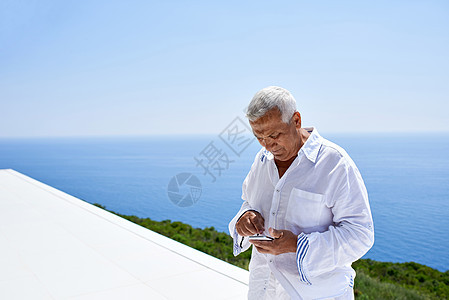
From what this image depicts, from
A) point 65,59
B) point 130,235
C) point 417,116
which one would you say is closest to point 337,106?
point 417,116

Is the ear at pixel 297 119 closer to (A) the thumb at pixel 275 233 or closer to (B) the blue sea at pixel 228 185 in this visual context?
(A) the thumb at pixel 275 233

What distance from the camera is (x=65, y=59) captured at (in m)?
34.5

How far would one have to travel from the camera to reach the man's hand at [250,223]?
116 cm

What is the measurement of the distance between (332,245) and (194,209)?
69.8ft

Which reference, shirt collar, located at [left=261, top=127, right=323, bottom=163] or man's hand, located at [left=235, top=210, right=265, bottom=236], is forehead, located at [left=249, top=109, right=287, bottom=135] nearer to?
shirt collar, located at [left=261, top=127, right=323, bottom=163]

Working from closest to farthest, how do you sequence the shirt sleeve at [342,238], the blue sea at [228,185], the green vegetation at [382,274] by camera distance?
the shirt sleeve at [342,238] → the green vegetation at [382,274] → the blue sea at [228,185]

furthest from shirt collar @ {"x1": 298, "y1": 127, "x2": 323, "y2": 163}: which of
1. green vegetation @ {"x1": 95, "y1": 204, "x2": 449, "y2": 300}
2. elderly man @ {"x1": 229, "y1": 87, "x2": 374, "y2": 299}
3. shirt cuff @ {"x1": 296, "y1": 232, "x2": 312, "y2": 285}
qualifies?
green vegetation @ {"x1": 95, "y1": 204, "x2": 449, "y2": 300}

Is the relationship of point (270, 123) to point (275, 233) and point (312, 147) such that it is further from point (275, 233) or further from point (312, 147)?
point (275, 233)

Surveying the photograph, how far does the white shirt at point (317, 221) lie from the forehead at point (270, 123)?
105 mm

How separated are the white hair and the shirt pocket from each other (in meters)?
0.21

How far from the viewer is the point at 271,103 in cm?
106


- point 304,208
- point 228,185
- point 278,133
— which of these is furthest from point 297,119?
point 228,185

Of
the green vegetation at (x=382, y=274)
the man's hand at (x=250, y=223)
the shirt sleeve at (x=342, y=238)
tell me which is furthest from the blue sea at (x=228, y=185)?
the shirt sleeve at (x=342, y=238)

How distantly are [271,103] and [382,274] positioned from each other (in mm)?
4185
